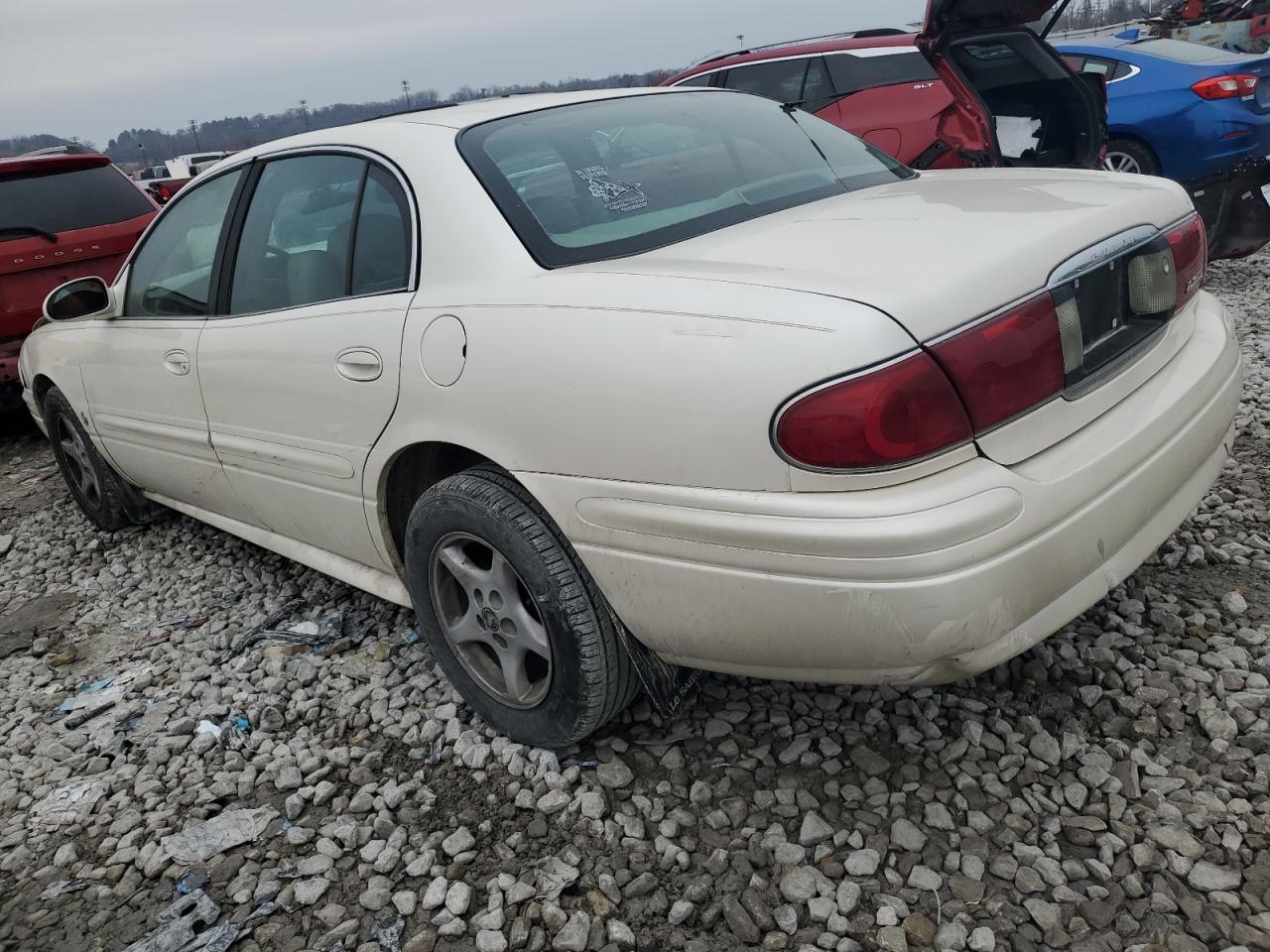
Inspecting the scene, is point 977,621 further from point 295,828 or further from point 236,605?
point 236,605

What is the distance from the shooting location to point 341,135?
2758 millimetres

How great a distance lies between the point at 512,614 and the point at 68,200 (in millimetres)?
5252

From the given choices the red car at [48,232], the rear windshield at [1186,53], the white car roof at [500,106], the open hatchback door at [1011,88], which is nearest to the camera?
the white car roof at [500,106]

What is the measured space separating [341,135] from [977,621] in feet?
7.05

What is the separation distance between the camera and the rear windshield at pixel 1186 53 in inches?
248

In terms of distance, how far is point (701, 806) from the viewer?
222cm

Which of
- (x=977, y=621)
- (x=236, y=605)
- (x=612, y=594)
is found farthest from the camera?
(x=236, y=605)

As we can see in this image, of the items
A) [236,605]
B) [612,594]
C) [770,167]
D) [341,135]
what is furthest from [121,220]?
[612,594]

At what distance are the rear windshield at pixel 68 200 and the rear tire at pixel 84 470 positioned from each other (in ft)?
6.29

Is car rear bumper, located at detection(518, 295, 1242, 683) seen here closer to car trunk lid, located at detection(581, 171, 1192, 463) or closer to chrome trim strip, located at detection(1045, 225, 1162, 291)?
car trunk lid, located at detection(581, 171, 1192, 463)

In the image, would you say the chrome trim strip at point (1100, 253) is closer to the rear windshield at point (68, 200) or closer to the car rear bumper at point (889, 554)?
the car rear bumper at point (889, 554)

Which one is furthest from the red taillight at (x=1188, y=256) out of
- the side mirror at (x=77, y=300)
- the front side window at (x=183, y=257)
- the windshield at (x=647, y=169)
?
the side mirror at (x=77, y=300)

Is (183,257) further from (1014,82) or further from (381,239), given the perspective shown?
(1014,82)

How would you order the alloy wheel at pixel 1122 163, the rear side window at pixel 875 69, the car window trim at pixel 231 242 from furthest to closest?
the rear side window at pixel 875 69 < the alloy wheel at pixel 1122 163 < the car window trim at pixel 231 242
